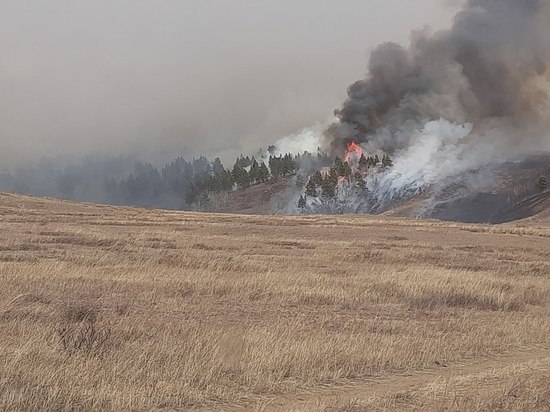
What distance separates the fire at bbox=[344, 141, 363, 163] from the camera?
544 feet

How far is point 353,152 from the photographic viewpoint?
168 metres

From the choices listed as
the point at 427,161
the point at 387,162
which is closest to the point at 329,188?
the point at 387,162

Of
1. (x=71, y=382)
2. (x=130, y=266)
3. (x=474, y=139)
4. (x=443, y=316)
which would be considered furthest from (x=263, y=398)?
(x=474, y=139)

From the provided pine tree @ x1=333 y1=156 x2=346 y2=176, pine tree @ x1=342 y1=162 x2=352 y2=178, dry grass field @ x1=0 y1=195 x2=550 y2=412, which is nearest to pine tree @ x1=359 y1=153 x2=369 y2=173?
pine tree @ x1=342 y1=162 x2=352 y2=178

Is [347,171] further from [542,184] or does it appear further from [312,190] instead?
[542,184]

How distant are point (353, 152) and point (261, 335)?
521ft

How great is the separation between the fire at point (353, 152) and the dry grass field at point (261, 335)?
140116mm

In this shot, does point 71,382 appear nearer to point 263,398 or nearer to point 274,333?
point 263,398

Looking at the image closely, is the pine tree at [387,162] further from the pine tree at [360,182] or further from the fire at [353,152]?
the fire at [353,152]

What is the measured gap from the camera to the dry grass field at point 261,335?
29.6 feet

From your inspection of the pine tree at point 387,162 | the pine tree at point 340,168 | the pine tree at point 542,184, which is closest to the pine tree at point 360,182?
the pine tree at point 340,168

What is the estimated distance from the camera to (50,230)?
36.7 metres

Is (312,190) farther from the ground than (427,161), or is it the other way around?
(427,161)

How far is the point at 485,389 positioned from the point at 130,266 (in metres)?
16.3
